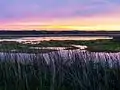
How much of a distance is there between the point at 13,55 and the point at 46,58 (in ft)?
6.11

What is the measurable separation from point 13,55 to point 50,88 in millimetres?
3246

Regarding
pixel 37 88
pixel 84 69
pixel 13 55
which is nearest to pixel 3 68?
pixel 13 55

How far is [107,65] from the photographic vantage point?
1338 centimetres

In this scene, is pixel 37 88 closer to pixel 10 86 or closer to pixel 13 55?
pixel 10 86

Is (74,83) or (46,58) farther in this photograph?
(46,58)

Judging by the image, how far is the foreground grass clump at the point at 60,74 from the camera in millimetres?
12695

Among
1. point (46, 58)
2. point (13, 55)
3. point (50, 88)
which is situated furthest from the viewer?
point (13, 55)

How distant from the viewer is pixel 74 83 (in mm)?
12914

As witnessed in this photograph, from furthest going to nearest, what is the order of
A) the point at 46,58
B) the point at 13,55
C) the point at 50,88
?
the point at 13,55, the point at 46,58, the point at 50,88

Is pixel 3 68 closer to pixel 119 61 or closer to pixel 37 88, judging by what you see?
pixel 37 88

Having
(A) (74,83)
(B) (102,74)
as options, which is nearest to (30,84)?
(A) (74,83)

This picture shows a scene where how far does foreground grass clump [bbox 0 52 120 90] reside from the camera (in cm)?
1270

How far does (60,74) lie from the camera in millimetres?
13258

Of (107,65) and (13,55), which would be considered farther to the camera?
(13,55)
